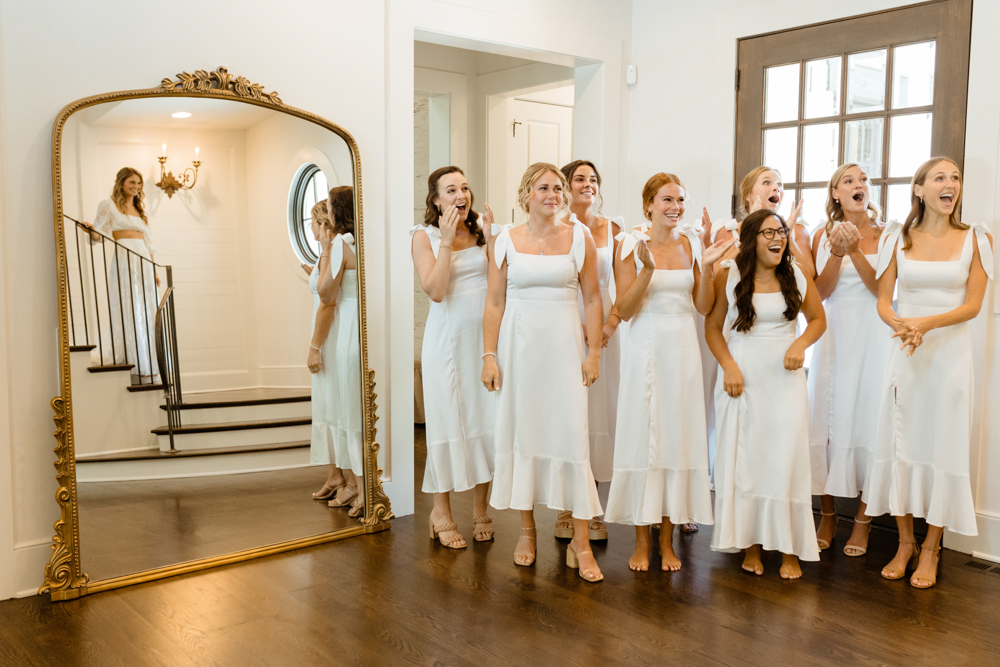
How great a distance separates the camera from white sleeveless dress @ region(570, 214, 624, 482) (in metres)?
3.81

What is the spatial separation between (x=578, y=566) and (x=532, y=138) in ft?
13.9

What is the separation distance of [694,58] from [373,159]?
2.09 meters

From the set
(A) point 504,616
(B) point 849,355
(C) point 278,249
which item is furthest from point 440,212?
(B) point 849,355

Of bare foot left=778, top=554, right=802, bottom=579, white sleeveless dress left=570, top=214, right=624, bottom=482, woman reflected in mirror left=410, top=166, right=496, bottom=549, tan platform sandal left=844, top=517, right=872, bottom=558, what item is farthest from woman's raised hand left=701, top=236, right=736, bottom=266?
tan platform sandal left=844, top=517, right=872, bottom=558

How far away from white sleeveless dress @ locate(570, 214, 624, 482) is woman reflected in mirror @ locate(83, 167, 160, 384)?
5.93 feet

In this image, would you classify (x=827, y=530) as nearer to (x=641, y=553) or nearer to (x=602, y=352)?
(x=641, y=553)

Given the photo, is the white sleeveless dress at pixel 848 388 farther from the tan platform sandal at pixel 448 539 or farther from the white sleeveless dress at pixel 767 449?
the tan platform sandal at pixel 448 539

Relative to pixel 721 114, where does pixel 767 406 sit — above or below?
below

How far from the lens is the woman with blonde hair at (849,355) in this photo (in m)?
3.68

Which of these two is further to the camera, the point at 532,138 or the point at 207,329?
the point at 532,138

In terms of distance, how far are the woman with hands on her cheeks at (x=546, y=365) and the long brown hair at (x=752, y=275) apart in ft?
1.86

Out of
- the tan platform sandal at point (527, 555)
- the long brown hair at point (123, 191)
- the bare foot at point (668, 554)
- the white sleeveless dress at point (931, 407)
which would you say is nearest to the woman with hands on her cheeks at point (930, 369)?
the white sleeveless dress at point (931, 407)

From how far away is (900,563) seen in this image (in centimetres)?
346

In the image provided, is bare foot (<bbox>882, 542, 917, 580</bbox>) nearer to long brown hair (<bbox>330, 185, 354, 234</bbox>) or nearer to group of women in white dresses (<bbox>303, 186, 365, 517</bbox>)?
group of women in white dresses (<bbox>303, 186, 365, 517</bbox>)
